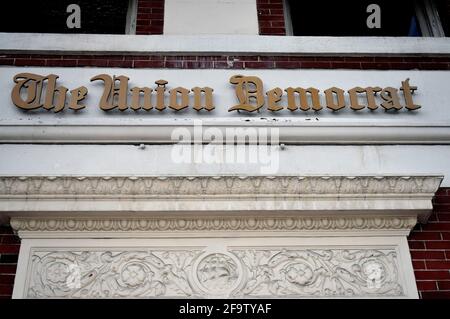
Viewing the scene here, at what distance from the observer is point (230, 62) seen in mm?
5758

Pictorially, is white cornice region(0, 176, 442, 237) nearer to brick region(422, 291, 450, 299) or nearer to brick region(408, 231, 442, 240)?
brick region(408, 231, 442, 240)

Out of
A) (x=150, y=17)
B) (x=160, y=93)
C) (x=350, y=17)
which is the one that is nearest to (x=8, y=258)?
(x=160, y=93)

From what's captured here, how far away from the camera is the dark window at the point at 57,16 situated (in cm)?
652

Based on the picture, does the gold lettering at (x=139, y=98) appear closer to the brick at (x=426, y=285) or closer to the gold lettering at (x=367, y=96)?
the gold lettering at (x=367, y=96)

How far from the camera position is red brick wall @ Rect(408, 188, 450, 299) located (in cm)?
455

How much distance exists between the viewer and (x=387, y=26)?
6.77 m

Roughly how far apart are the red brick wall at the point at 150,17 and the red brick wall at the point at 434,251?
3238 millimetres

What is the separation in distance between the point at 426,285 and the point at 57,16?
481 centimetres

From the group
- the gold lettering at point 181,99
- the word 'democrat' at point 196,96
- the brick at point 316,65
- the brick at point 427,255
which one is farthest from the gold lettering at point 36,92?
the brick at point 427,255

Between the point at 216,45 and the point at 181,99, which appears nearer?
the point at 181,99

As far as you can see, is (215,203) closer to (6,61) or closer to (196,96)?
(196,96)

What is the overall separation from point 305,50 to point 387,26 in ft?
4.98

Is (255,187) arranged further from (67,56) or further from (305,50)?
(67,56)
